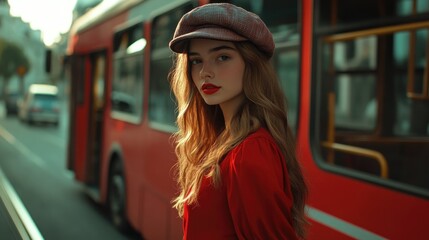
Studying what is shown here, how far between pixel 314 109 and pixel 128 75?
336 cm

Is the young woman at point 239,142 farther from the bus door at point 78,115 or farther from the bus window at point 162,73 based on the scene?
the bus door at point 78,115

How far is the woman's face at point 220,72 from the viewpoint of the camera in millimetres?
1618

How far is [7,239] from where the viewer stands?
446 cm

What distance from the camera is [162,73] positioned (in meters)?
4.76

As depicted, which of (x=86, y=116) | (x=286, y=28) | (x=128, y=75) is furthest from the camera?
(x=86, y=116)

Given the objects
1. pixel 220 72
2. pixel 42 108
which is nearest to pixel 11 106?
pixel 42 108

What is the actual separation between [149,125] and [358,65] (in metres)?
2.03

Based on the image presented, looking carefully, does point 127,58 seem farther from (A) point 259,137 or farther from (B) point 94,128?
(A) point 259,137

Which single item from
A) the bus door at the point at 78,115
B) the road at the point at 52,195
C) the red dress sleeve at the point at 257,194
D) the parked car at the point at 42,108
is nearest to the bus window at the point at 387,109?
the red dress sleeve at the point at 257,194

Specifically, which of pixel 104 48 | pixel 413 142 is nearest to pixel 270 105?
pixel 413 142

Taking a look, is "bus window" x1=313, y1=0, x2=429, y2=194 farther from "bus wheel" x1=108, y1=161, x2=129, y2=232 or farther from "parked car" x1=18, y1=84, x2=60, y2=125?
"parked car" x1=18, y1=84, x2=60, y2=125

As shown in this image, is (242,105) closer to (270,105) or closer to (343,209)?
(270,105)

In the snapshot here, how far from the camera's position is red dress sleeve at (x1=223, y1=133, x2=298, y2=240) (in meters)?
1.42

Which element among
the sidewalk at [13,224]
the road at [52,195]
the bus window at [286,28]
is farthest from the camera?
the road at [52,195]
